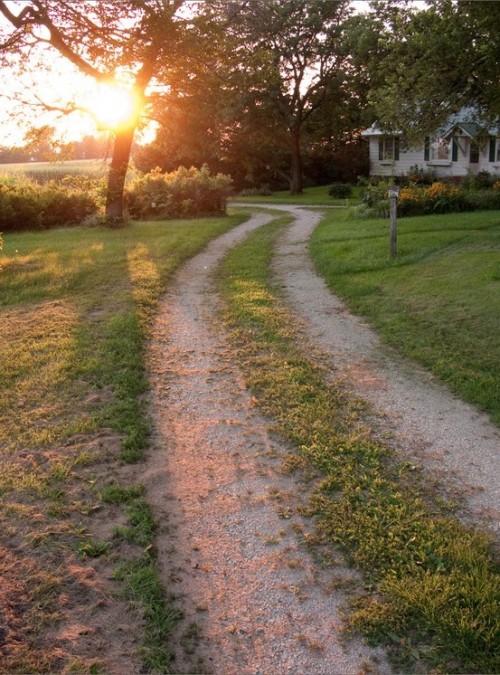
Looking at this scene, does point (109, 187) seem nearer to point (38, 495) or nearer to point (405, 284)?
point (405, 284)

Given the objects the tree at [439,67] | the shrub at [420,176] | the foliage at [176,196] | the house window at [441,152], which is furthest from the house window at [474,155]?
the tree at [439,67]

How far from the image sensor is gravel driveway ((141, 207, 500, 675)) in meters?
2.62

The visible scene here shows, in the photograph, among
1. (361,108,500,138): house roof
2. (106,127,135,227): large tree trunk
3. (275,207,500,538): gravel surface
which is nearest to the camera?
(275,207,500,538): gravel surface

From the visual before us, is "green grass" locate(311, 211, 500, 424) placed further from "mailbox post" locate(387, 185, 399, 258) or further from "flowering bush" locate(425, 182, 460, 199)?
"flowering bush" locate(425, 182, 460, 199)

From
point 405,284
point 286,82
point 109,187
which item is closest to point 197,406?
point 405,284

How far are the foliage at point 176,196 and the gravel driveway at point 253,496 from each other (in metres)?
15.9

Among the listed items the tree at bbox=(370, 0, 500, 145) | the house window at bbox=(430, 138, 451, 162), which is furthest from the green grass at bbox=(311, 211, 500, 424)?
Answer: the house window at bbox=(430, 138, 451, 162)

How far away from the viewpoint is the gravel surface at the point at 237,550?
2.58m

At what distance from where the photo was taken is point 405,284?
30.9 ft

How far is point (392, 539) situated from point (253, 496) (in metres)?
0.89

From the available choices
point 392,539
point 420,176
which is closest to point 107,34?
point 392,539

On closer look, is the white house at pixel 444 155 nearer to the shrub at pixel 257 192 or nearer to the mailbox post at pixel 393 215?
the shrub at pixel 257 192

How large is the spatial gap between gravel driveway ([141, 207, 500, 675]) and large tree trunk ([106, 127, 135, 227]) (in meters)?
13.3

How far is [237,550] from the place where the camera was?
127 inches
